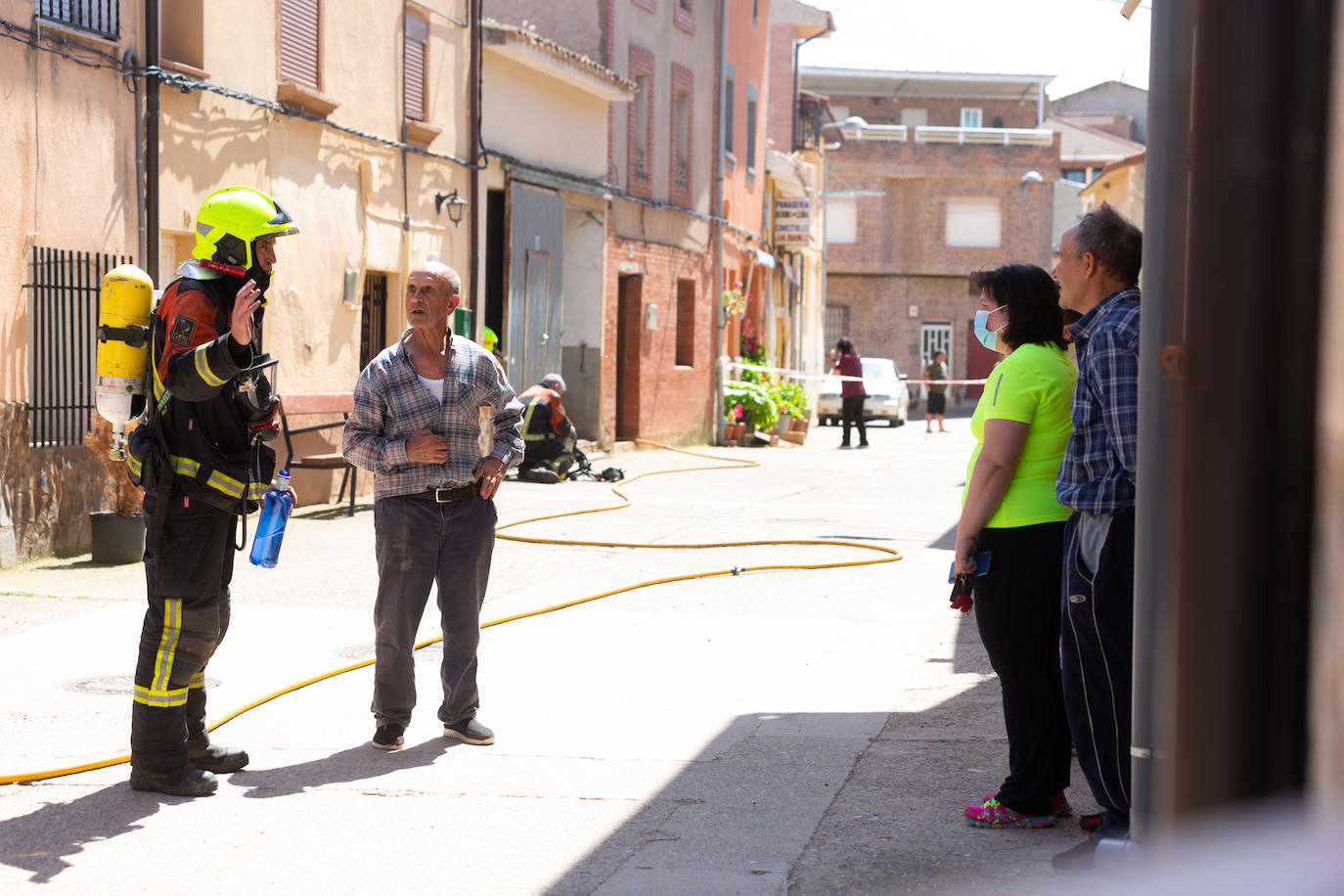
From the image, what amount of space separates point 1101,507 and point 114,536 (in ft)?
27.4

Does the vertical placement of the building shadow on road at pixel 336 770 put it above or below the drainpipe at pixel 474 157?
below

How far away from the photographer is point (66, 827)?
16.4ft

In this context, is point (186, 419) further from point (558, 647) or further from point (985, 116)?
point (985, 116)

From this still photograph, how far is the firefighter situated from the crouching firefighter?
12.4 meters

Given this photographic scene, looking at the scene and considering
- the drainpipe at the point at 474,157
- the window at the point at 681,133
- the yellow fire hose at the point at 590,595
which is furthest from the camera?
the window at the point at 681,133

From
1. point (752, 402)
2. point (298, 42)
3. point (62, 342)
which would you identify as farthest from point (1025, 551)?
point (752, 402)

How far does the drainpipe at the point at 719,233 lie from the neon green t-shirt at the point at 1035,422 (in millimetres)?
22957

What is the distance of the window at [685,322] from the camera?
27609mm

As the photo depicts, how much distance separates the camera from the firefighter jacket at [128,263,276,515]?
531 centimetres

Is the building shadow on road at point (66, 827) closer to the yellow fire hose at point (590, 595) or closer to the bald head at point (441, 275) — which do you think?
the yellow fire hose at point (590, 595)

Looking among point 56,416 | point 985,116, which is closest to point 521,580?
point 56,416

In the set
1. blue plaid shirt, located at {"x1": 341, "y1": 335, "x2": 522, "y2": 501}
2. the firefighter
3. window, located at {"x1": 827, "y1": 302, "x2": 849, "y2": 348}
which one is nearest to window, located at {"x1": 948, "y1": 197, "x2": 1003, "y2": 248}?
window, located at {"x1": 827, "y1": 302, "x2": 849, "y2": 348}

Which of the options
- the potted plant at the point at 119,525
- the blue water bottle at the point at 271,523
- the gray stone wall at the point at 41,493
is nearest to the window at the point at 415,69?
the gray stone wall at the point at 41,493

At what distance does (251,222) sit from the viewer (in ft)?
18.4
